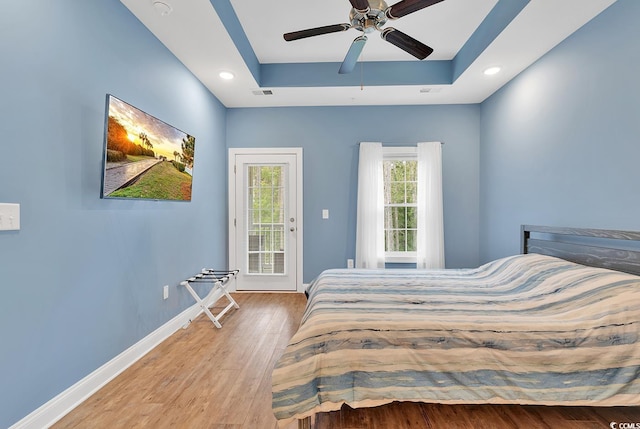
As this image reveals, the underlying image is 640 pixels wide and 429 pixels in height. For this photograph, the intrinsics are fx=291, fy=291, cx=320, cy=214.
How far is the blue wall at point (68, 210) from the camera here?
1.39 metres

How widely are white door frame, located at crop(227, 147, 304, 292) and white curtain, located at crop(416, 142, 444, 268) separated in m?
1.62

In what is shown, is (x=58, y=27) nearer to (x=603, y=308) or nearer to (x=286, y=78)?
(x=286, y=78)

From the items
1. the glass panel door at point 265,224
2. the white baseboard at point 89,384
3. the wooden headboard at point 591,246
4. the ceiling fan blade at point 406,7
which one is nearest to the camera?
the white baseboard at point 89,384

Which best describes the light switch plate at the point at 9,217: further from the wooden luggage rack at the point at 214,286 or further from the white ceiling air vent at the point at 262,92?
the white ceiling air vent at the point at 262,92

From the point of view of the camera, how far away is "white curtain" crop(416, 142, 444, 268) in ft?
12.5

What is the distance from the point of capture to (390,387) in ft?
4.67

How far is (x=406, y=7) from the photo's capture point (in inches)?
69.5

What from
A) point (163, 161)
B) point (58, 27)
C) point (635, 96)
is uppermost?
point (58, 27)

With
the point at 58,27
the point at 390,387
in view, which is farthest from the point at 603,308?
the point at 58,27

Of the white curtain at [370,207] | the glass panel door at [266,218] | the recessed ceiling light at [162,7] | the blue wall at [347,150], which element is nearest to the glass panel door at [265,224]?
the glass panel door at [266,218]

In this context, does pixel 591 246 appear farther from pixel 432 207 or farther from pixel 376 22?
pixel 376 22

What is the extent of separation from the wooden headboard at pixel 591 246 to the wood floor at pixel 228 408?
0.88 metres

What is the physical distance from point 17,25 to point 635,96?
140 inches

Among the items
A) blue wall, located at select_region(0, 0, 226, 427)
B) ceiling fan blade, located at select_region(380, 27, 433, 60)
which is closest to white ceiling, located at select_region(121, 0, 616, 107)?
blue wall, located at select_region(0, 0, 226, 427)
